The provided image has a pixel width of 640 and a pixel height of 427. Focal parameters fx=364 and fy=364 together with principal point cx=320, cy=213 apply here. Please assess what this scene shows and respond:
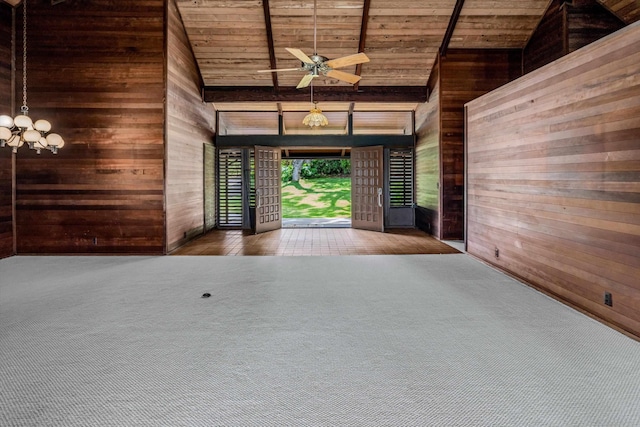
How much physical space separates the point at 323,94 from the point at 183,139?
3388 mm

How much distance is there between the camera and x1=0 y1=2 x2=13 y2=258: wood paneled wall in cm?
586

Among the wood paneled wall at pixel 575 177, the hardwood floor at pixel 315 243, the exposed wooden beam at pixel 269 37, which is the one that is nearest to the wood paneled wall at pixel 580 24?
the wood paneled wall at pixel 575 177

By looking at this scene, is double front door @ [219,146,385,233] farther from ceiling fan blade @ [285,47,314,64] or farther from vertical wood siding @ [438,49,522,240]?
ceiling fan blade @ [285,47,314,64]

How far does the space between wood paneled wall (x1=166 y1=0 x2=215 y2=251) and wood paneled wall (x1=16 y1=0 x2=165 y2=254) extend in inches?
8.3

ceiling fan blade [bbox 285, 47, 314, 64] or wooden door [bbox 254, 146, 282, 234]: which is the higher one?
ceiling fan blade [bbox 285, 47, 314, 64]

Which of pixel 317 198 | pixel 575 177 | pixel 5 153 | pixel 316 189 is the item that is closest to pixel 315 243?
pixel 575 177

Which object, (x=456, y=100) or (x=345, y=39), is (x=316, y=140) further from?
(x=456, y=100)

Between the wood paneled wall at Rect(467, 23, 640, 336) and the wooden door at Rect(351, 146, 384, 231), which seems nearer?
the wood paneled wall at Rect(467, 23, 640, 336)

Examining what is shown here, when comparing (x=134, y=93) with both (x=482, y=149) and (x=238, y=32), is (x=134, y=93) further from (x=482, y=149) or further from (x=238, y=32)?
(x=482, y=149)

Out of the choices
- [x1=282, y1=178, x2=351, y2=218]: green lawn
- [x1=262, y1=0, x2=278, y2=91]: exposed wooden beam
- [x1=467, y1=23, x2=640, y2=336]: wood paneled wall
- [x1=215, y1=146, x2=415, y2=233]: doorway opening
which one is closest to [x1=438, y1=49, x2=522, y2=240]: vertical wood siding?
[x1=215, y1=146, x2=415, y2=233]: doorway opening

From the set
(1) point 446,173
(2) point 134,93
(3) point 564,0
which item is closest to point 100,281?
(2) point 134,93

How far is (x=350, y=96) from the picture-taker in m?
8.59

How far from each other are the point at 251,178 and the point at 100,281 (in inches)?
215

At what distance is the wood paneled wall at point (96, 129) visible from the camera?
6051mm
